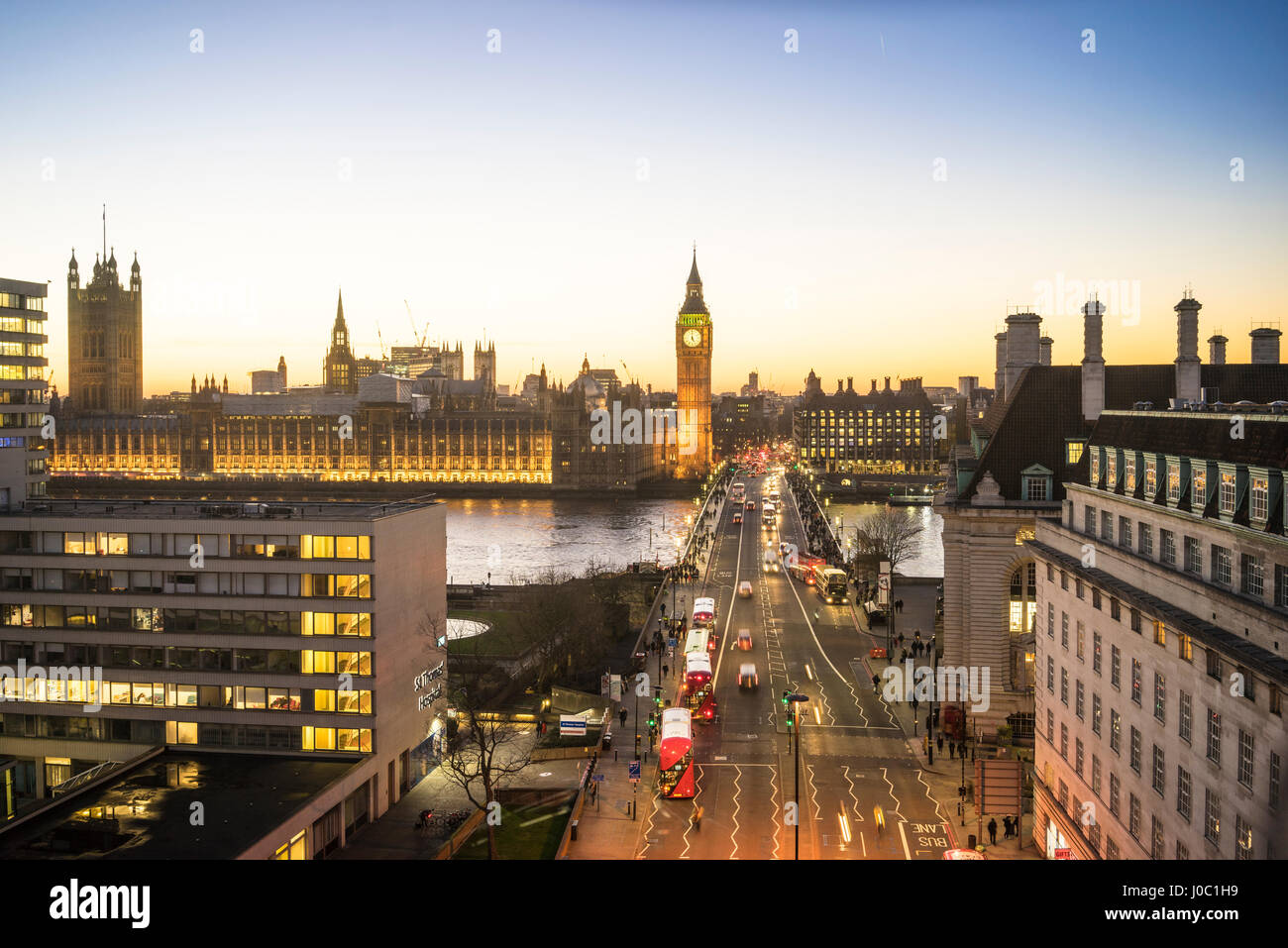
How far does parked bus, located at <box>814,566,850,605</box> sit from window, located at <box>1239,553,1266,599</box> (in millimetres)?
39357

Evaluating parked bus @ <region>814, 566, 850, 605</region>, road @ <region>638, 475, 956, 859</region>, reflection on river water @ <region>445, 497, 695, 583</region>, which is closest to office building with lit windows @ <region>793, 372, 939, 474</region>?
reflection on river water @ <region>445, 497, 695, 583</region>

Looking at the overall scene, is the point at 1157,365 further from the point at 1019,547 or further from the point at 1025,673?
the point at 1025,673

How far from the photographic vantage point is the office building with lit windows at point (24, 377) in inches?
1388

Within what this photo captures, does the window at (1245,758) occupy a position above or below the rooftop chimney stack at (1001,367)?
below

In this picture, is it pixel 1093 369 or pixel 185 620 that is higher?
pixel 1093 369

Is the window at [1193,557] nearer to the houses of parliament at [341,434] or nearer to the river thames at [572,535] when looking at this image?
the river thames at [572,535]

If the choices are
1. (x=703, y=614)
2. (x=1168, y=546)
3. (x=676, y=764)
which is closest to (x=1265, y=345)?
(x=1168, y=546)

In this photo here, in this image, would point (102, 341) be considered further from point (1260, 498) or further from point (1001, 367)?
point (1260, 498)

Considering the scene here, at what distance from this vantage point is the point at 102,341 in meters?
173

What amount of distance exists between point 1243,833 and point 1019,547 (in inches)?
668

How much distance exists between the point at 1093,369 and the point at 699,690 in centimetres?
1543

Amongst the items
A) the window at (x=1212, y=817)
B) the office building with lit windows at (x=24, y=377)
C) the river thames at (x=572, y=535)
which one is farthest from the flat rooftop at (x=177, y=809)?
the river thames at (x=572, y=535)

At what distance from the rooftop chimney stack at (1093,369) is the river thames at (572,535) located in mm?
37619

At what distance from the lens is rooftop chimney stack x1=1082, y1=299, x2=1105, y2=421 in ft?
98.5
